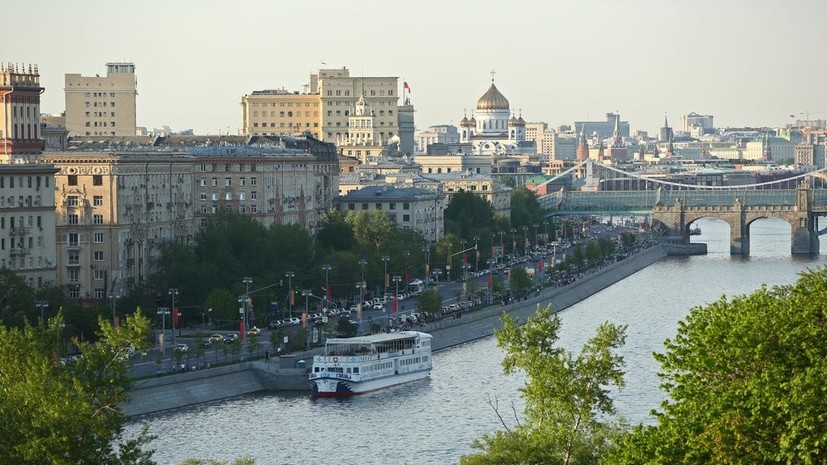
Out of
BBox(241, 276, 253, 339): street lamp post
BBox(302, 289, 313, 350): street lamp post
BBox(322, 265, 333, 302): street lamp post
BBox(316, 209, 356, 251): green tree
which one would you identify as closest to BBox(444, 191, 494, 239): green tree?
Result: BBox(316, 209, 356, 251): green tree

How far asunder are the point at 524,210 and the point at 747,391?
113300 millimetres

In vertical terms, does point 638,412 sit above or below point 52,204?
below

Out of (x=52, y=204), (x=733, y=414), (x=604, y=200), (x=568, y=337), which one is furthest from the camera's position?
(x=604, y=200)

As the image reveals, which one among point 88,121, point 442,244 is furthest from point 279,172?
point 88,121

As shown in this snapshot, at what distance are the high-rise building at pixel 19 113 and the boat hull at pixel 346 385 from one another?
1885 cm

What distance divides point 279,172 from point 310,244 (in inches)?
447

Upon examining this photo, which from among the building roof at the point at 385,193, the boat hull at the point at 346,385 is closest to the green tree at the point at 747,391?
the boat hull at the point at 346,385

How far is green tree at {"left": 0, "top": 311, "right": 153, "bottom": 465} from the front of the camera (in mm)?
37250

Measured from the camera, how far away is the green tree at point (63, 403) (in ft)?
122

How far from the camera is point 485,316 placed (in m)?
86.5

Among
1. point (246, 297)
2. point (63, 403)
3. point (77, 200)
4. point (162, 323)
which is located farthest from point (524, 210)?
point (63, 403)

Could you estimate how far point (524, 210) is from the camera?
14350 cm

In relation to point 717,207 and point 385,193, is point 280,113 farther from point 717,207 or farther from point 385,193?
point 385,193

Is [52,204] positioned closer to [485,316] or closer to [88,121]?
[485,316]
